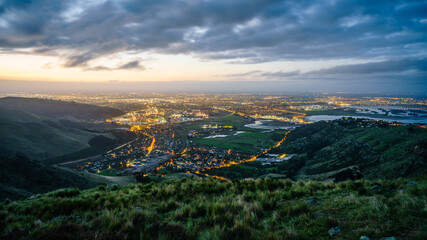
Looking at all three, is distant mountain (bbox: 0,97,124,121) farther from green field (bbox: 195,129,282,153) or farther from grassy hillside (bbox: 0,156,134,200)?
grassy hillside (bbox: 0,156,134,200)

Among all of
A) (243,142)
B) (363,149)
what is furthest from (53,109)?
(363,149)

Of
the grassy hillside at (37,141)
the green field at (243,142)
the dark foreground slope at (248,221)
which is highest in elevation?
the dark foreground slope at (248,221)

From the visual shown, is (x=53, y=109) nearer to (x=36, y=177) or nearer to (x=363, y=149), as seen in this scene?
(x=36, y=177)

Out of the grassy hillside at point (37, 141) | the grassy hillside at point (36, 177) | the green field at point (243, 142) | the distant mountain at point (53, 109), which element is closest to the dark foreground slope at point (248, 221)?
the grassy hillside at point (36, 177)

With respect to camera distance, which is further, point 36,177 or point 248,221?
point 36,177

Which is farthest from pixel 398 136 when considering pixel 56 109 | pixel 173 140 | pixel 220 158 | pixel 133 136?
pixel 56 109

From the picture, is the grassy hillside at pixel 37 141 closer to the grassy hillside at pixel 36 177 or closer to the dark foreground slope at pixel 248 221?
the grassy hillside at pixel 36 177

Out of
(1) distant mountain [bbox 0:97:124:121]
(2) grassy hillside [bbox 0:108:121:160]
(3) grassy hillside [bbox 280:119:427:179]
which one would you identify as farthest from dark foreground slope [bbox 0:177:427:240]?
(1) distant mountain [bbox 0:97:124:121]

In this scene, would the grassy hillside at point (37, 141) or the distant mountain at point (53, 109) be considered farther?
the distant mountain at point (53, 109)
